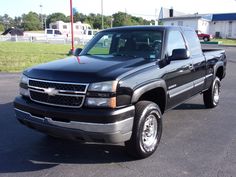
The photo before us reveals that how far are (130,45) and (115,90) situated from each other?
1.67 metres

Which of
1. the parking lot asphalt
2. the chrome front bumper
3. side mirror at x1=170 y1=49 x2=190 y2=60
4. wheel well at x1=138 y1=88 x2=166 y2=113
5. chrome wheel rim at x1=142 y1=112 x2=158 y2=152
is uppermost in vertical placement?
side mirror at x1=170 y1=49 x2=190 y2=60

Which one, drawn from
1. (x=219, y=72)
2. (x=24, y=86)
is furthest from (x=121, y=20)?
(x=24, y=86)

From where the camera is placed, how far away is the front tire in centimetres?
435

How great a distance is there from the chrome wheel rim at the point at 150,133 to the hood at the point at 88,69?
0.76 m

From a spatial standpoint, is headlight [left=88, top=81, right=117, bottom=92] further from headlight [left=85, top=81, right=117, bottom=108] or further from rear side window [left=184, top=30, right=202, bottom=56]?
rear side window [left=184, top=30, right=202, bottom=56]

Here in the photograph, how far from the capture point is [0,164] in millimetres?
4441

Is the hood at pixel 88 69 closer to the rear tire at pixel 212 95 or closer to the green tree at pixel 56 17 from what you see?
the rear tire at pixel 212 95

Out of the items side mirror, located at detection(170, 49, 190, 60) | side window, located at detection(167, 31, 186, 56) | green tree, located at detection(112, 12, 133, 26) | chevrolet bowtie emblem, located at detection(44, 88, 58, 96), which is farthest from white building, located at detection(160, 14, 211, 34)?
chevrolet bowtie emblem, located at detection(44, 88, 58, 96)

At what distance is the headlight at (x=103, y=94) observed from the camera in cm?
402

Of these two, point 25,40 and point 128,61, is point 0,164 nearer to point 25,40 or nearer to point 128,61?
point 128,61

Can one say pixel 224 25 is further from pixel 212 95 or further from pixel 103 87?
pixel 103 87

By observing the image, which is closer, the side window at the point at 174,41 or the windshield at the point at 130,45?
the windshield at the point at 130,45

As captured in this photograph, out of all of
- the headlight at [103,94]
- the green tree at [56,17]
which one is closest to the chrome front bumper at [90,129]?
the headlight at [103,94]

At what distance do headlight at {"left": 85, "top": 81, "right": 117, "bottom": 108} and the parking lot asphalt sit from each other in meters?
0.91
